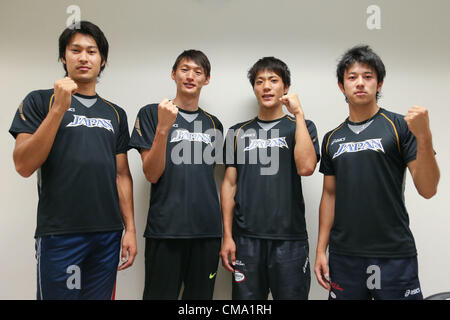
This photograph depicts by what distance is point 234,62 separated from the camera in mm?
1963

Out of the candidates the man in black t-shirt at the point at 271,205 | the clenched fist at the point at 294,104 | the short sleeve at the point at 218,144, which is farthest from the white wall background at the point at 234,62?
the clenched fist at the point at 294,104

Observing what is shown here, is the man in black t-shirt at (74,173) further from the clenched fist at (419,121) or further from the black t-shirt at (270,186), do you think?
the clenched fist at (419,121)

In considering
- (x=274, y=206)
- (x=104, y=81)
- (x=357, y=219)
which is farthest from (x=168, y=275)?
(x=104, y=81)

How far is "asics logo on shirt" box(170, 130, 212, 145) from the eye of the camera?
1.54m

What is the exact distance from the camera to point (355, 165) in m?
1.33

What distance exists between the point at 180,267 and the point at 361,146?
3.26 feet

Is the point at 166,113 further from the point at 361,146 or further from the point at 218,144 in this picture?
the point at 361,146

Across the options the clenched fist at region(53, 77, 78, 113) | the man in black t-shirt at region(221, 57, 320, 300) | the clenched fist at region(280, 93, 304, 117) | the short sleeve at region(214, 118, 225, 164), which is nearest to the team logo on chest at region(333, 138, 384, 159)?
the man in black t-shirt at region(221, 57, 320, 300)

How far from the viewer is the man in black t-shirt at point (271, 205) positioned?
56.7 inches

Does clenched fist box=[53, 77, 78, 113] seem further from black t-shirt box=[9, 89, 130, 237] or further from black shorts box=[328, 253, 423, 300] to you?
black shorts box=[328, 253, 423, 300]

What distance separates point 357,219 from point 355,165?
0.23 metres

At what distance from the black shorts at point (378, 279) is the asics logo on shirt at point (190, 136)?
2.77 ft
